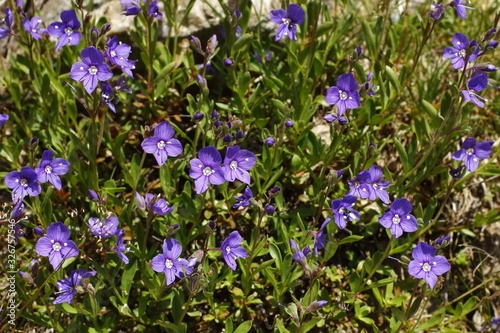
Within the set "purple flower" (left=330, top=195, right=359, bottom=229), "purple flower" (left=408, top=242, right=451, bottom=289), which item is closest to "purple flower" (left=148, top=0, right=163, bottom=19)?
"purple flower" (left=330, top=195, right=359, bottom=229)

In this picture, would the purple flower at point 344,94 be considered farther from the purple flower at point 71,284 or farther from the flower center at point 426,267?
the purple flower at point 71,284

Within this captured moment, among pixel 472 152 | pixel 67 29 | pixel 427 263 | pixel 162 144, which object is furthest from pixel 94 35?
pixel 472 152

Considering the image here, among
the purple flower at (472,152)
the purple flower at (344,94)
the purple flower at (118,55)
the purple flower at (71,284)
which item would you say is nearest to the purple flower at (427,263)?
the purple flower at (472,152)

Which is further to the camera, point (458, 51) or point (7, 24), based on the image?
point (458, 51)

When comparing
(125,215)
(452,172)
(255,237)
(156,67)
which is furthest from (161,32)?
(452,172)

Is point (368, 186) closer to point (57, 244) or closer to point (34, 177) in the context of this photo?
point (57, 244)

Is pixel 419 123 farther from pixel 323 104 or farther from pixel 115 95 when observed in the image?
pixel 115 95
